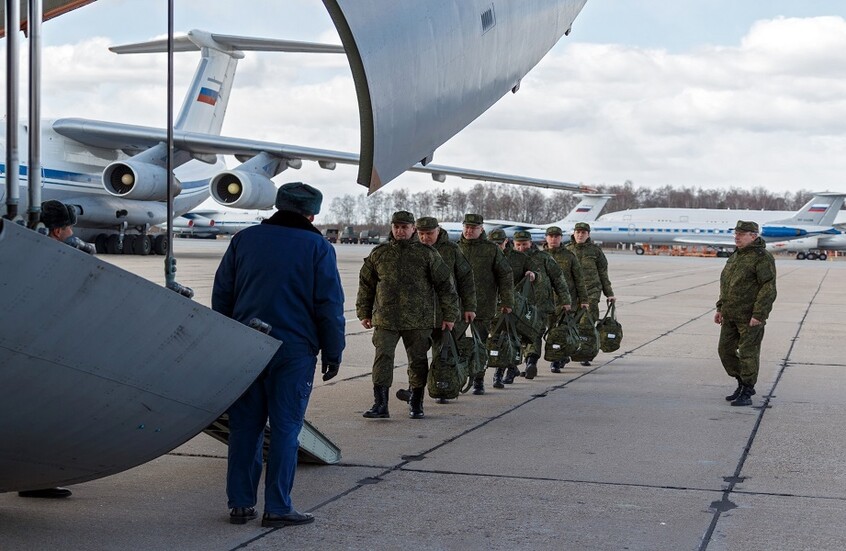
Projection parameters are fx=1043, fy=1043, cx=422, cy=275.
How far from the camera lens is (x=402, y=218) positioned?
751 cm

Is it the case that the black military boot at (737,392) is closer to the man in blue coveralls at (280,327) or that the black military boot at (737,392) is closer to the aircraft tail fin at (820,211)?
the man in blue coveralls at (280,327)

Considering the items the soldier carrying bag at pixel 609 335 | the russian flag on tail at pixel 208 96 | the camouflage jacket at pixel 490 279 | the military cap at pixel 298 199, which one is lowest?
the soldier carrying bag at pixel 609 335

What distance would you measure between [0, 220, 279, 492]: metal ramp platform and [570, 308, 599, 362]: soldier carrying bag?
617 centimetres

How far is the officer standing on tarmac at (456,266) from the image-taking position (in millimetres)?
7875

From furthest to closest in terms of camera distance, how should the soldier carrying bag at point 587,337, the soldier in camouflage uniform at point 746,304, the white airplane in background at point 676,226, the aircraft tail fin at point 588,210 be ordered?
the aircraft tail fin at point 588,210, the white airplane in background at point 676,226, the soldier carrying bag at point 587,337, the soldier in camouflage uniform at point 746,304

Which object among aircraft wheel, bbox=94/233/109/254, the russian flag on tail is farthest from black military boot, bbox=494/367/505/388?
aircraft wheel, bbox=94/233/109/254

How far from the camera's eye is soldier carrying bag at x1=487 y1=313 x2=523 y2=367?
891 centimetres

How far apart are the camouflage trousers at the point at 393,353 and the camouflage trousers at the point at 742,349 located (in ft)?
8.10

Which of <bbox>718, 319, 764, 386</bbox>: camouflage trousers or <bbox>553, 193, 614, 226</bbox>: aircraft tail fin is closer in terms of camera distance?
<bbox>718, 319, 764, 386</bbox>: camouflage trousers

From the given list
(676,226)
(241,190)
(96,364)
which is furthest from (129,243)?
(676,226)

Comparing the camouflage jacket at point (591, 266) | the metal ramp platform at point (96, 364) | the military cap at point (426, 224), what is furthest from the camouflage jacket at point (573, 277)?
the metal ramp platform at point (96, 364)

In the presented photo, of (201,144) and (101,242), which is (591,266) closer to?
(201,144)

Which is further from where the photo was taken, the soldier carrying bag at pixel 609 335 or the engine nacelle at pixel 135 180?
the engine nacelle at pixel 135 180

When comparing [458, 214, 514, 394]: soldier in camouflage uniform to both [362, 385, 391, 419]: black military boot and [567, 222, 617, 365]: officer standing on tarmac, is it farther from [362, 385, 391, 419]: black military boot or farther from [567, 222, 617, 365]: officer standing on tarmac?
[567, 222, 617, 365]: officer standing on tarmac
